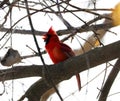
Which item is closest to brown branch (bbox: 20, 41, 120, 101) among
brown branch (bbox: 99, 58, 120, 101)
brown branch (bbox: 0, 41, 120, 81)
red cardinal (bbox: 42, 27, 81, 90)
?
brown branch (bbox: 0, 41, 120, 81)

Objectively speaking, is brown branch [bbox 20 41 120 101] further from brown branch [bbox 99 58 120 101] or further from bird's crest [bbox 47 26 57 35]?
bird's crest [bbox 47 26 57 35]

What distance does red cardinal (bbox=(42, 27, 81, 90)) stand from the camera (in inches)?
134

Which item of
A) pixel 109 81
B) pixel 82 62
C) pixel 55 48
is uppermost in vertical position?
pixel 55 48

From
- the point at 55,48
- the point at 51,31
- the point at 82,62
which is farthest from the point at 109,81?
the point at 51,31

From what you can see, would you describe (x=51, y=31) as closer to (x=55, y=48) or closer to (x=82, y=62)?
(x=55, y=48)

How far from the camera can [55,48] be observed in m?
3.56

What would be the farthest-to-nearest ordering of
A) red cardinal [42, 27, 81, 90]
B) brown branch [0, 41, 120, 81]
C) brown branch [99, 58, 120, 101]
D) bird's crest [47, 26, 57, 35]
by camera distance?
bird's crest [47, 26, 57, 35], red cardinal [42, 27, 81, 90], brown branch [99, 58, 120, 101], brown branch [0, 41, 120, 81]

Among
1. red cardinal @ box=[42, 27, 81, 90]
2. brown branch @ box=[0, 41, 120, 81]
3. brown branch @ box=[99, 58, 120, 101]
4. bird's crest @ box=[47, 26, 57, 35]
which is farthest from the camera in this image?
bird's crest @ box=[47, 26, 57, 35]

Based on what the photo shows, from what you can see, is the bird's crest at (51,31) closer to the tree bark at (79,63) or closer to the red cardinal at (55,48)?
the red cardinal at (55,48)

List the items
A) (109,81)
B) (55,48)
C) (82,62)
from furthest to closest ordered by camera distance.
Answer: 1. (55,48)
2. (109,81)
3. (82,62)

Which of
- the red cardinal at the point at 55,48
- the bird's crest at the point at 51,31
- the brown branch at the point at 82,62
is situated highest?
the bird's crest at the point at 51,31

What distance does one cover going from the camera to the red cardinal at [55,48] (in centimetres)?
340

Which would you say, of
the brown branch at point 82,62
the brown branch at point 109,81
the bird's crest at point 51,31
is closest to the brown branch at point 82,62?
the brown branch at point 82,62

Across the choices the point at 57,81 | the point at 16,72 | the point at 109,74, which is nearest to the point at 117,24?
the point at 109,74
